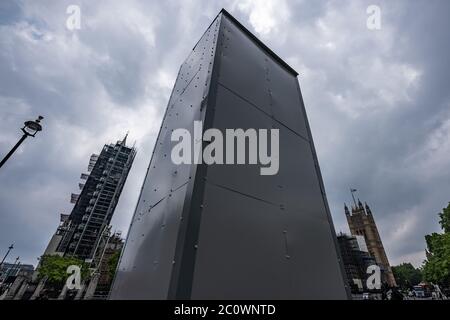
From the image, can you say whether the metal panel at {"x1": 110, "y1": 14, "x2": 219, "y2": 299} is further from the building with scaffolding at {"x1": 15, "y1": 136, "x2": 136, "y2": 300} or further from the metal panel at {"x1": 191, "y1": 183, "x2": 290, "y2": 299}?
the building with scaffolding at {"x1": 15, "y1": 136, "x2": 136, "y2": 300}

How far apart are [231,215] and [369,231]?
102861mm

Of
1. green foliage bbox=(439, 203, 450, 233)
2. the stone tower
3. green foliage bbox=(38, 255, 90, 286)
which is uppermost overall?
the stone tower

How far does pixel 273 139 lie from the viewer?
3277mm

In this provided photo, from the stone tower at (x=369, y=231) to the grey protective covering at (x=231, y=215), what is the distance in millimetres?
96912

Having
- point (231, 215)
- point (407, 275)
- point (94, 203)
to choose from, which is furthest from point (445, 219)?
point (407, 275)

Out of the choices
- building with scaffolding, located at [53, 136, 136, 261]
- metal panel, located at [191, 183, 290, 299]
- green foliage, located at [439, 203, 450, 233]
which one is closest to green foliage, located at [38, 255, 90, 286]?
building with scaffolding, located at [53, 136, 136, 261]

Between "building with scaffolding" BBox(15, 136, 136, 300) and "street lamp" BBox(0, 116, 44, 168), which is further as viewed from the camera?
"building with scaffolding" BBox(15, 136, 136, 300)

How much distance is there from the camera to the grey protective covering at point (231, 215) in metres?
1.93

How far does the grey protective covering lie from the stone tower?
9691 cm

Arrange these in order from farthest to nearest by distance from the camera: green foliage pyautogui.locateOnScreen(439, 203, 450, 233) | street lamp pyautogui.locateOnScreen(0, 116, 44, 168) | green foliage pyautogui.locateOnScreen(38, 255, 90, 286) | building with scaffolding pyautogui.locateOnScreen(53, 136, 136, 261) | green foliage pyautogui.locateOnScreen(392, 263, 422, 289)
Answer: green foliage pyautogui.locateOnScreen(392, 263, 422, 289) → building with scaffolding pyautogui.locateOnScreen(53, 136, 136, 261) → green foliage pyautogui.locateOnScreen(38, 255, 90, 286) → green foliage pyautogui.locateOnScreen(439, 203, 450, 233) → street lamp pyautogui.locateOnScreen(0, 116, 44, 168)

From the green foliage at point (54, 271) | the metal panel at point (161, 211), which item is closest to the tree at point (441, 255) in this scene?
the metal panel at point (161, 211)

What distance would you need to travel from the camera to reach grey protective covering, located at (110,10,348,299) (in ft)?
6.32
